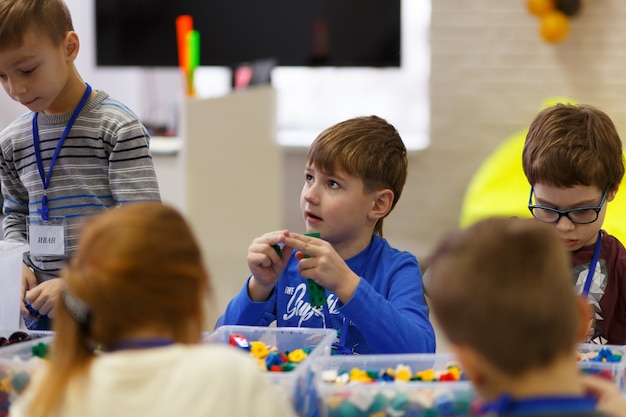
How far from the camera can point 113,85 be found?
5.10 meters

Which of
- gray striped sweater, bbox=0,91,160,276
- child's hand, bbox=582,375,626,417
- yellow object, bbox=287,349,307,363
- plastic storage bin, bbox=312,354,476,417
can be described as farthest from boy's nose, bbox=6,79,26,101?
child's hand, bbox=582,375,626,417

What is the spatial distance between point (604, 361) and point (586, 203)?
48 centimetres

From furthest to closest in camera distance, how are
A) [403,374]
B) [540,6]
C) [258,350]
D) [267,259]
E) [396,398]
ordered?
[540,6] → [267,259] → [258,350] → [403,374] → [396,398]

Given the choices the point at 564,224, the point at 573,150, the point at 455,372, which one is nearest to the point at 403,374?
the point at 455,372

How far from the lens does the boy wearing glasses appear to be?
1.91 meters

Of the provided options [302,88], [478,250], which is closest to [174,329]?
[478,250]

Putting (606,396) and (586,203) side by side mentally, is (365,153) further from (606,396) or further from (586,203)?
(606,396)

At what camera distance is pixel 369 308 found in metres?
1.72

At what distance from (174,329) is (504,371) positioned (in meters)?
0.41

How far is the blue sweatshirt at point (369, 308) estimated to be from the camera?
173 cm

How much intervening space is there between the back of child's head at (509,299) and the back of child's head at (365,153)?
0.91 m

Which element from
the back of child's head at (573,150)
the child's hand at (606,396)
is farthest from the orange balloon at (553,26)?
the child's hand at (606,396)

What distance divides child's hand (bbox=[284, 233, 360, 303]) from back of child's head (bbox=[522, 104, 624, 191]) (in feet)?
1.72

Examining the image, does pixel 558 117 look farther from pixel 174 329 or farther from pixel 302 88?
pixel 302 88
